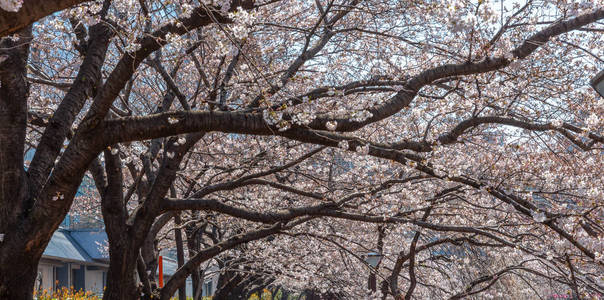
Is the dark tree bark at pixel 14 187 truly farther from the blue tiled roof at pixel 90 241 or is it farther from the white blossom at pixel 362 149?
the blue tiled roof at pixel 90 241

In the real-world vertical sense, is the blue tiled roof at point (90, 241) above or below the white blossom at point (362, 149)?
above

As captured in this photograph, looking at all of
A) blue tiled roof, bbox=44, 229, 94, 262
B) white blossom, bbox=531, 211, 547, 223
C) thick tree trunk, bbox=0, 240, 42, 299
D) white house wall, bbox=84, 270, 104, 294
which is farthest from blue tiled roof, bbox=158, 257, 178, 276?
white blossom, bbox=531, 211, 547, 223

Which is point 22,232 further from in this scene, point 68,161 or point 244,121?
point 244,121

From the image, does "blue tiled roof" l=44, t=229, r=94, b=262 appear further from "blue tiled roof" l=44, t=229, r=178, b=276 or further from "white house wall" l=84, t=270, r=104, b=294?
"white house wall" l=84, t=270, r=104, b=294

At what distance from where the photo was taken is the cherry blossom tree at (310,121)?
473 cm

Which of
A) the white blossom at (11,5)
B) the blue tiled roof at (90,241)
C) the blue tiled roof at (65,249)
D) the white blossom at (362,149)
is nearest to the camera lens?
the white blossom at (11,5)

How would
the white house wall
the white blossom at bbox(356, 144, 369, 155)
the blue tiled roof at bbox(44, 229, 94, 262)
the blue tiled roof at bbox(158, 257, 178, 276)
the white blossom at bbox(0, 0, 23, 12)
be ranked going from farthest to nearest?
the blue tiled roof at bbox(158, 257, 178, 276) → the white house wall → the blue tiled roof at bbox(44, 229, 94, 262) → the white blossom at bbox(356, 144, 369, 155) → the white blossom at bbox(0, 0, 23, 12)

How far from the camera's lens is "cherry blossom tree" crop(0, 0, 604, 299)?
4.73 metres

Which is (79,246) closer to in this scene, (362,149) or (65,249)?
(65,249)

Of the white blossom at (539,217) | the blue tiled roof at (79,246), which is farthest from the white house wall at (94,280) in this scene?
the white blossom at (539,217)

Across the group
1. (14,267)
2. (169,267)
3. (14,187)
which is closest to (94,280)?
(169,267)

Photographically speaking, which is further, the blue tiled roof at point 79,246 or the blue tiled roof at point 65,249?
the blue tiled roof at point 79,246

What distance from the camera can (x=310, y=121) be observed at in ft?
15.8

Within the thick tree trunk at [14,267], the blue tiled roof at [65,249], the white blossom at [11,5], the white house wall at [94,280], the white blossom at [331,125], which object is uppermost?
the blue tiled roof at [65,249]
